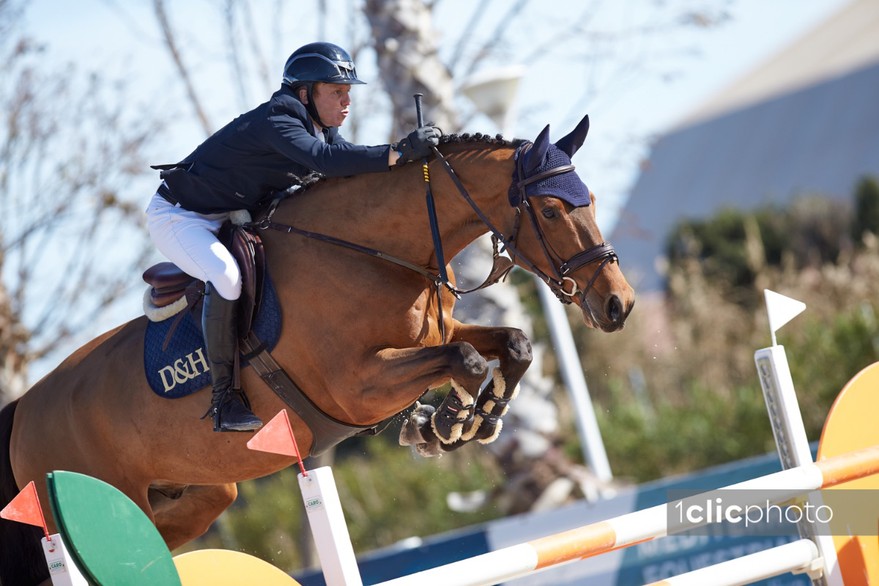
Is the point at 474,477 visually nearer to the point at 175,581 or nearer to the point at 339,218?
the point at 339,218

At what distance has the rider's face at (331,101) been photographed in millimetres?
4461

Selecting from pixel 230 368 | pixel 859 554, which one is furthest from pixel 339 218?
pixel 859 554

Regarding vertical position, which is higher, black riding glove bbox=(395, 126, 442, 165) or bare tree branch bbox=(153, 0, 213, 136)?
bare tree branch bbox=(153, 0, 213, 136)

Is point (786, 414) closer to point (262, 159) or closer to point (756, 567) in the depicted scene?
point (756, 567)

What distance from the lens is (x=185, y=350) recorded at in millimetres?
4539

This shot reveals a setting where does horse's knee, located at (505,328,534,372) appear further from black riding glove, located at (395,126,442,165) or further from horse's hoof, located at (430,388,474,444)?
black riding glove, located at (395,126,442,165)

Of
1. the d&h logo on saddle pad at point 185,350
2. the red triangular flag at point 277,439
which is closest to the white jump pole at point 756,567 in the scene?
the red triangular flag at point 277,439

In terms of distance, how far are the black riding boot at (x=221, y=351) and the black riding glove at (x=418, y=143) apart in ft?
3.09

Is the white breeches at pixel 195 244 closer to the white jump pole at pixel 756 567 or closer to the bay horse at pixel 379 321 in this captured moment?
the bay horse at pixel 379 321

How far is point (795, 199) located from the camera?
2561 centimetres

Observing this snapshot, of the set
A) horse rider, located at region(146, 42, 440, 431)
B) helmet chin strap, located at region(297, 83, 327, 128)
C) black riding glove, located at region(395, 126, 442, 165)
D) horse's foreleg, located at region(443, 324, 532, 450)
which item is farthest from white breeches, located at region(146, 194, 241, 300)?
horse's foreleg, located at region(443, 324, 532, 450)

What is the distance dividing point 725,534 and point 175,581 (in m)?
4.22

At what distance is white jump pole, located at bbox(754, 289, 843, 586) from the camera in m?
3.90

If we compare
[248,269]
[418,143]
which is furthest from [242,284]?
[418,143]
